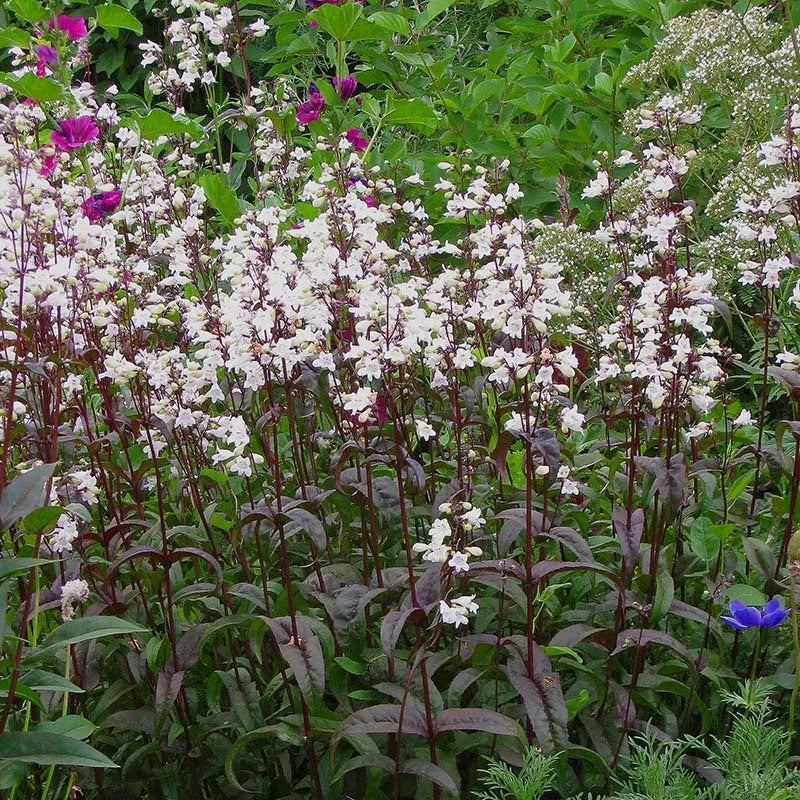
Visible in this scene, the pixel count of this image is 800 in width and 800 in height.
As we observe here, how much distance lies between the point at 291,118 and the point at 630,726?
267 centimetres

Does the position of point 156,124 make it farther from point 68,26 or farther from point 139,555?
point 139,555

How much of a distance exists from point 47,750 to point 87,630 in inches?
8.4

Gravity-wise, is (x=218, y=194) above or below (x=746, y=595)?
above

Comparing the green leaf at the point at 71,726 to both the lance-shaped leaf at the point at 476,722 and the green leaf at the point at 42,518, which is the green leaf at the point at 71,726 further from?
the lance-shaped leaf at the point at 476,722

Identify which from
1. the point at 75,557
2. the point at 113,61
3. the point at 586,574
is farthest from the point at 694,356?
the point at 113,61

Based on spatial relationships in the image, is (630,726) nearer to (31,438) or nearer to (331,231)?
(331,231)

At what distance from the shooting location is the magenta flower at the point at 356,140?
3902 mm

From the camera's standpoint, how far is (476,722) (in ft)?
6.51

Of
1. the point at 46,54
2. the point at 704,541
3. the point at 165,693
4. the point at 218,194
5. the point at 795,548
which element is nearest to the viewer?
the point at 795,548

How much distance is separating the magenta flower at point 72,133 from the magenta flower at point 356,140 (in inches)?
40.9

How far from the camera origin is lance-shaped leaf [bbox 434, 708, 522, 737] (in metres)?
1.95

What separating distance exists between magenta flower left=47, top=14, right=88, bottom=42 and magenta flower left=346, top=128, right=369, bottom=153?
3.27 ft

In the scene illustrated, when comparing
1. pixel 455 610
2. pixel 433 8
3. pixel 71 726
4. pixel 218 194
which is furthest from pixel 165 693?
pixel 433 8

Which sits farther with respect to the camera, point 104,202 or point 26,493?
point 104,202
